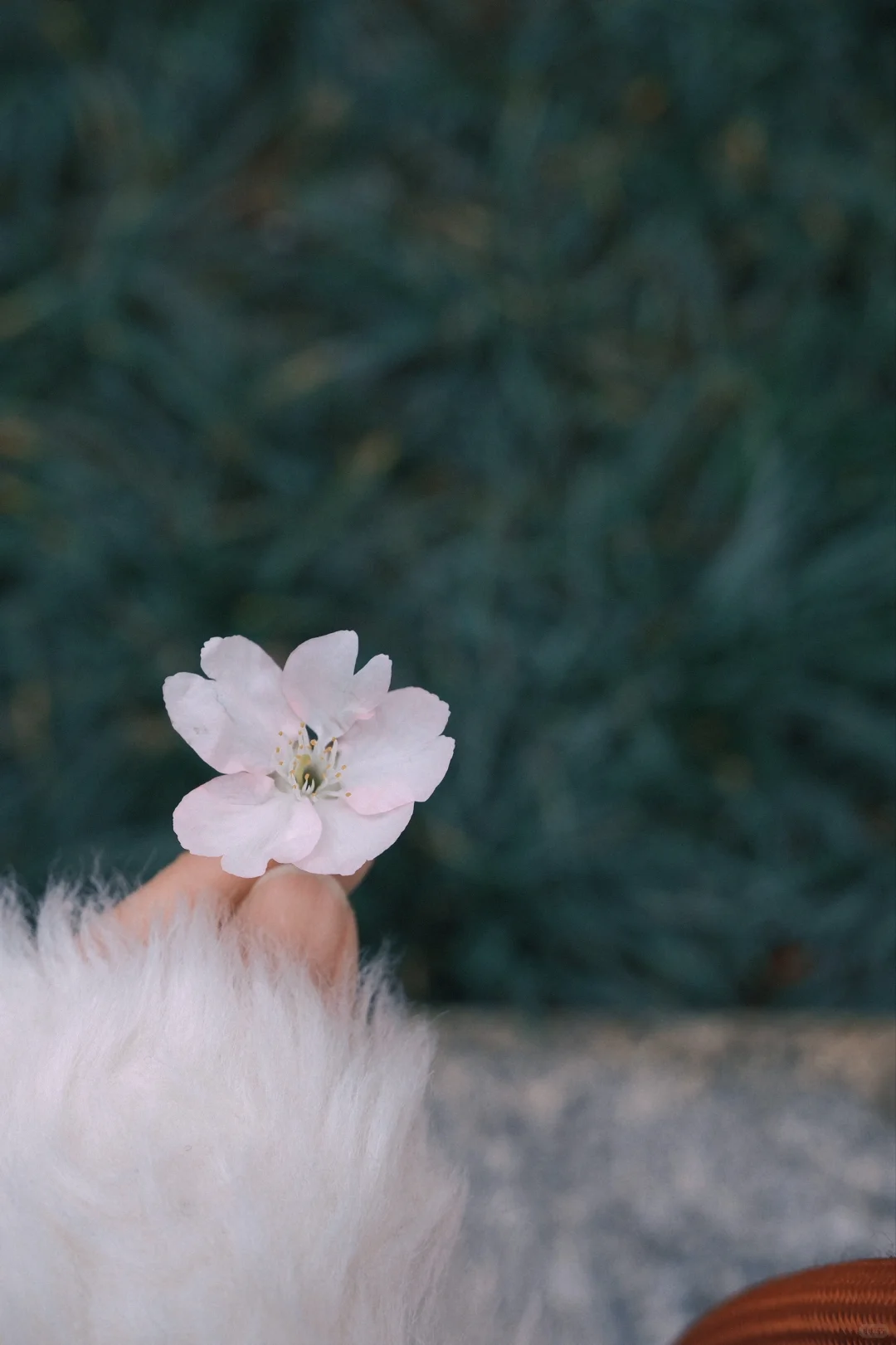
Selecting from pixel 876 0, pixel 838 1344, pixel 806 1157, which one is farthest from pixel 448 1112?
pixel 876 0

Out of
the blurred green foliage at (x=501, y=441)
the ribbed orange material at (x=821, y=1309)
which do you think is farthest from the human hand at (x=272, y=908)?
the blurred green foliage at (x=501, y=441)

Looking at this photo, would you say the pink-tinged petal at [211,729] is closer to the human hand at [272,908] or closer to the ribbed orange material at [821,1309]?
the human hand at [272,908]

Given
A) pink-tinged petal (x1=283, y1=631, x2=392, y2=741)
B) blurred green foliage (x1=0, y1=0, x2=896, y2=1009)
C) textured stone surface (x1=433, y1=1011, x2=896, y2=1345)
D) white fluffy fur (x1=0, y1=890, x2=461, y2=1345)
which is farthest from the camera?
blurred green foliage (x1=0, y1=0, x2=896, y2=1009)

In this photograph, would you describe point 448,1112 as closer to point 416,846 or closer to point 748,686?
point 416,846

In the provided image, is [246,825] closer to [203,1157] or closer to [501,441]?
[203,1157]

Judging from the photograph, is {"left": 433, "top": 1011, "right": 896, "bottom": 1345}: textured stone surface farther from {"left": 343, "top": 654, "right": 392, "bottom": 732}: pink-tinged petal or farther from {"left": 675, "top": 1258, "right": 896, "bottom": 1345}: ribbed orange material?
{"left": 343, "top": 654, "right": 392, "bottom": 732}: pink-tinged petal

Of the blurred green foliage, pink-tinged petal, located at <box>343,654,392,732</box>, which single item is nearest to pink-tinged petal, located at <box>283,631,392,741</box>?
pink-tinged petal, located at <box>343,654,392,732</box>

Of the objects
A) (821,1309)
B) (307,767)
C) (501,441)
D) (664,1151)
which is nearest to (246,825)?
(307,767)
